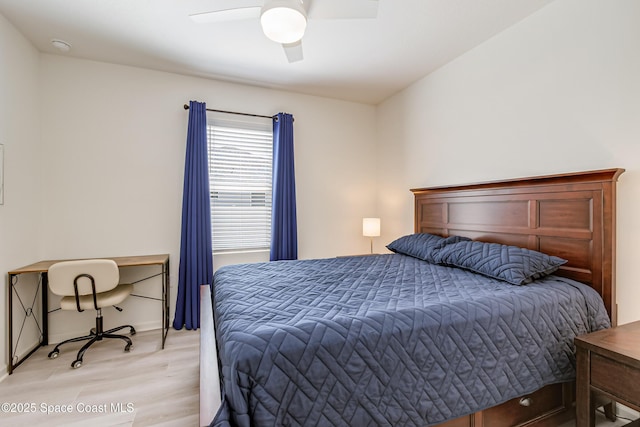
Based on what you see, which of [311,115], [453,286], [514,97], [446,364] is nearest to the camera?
[446,364]

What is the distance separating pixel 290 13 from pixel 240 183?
2190 mm

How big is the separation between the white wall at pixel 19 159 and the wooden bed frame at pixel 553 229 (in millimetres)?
3278

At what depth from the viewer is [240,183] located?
3488mm

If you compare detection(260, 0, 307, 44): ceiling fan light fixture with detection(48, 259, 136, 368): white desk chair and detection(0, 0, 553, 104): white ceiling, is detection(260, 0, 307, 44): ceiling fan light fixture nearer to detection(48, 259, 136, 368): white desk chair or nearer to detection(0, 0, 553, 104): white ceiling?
detection(0, 0, 553, 104): white ceiling

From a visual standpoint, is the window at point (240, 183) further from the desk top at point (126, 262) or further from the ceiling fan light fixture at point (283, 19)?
the ceiling fan light fixture at point (283, 19)

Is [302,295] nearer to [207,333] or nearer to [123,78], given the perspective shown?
[207,333]

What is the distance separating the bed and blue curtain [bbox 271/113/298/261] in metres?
1.22

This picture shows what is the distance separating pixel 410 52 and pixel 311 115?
4.77ft

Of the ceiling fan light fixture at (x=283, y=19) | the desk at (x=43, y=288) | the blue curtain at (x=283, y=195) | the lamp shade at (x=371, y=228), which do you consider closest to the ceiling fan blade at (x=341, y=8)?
the ceiling fan light fixture at (x=283, y=19)

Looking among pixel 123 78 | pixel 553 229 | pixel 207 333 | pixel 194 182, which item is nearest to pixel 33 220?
pixel 194 182

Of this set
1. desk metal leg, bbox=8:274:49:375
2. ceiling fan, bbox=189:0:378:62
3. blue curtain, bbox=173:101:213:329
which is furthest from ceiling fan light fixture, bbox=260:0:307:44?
desk metal leg, bbox=8:274:49:375

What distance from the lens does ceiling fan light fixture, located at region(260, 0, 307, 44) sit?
1550 mm

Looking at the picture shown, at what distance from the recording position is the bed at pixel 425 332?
106 centimetres

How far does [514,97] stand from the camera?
2367mm
